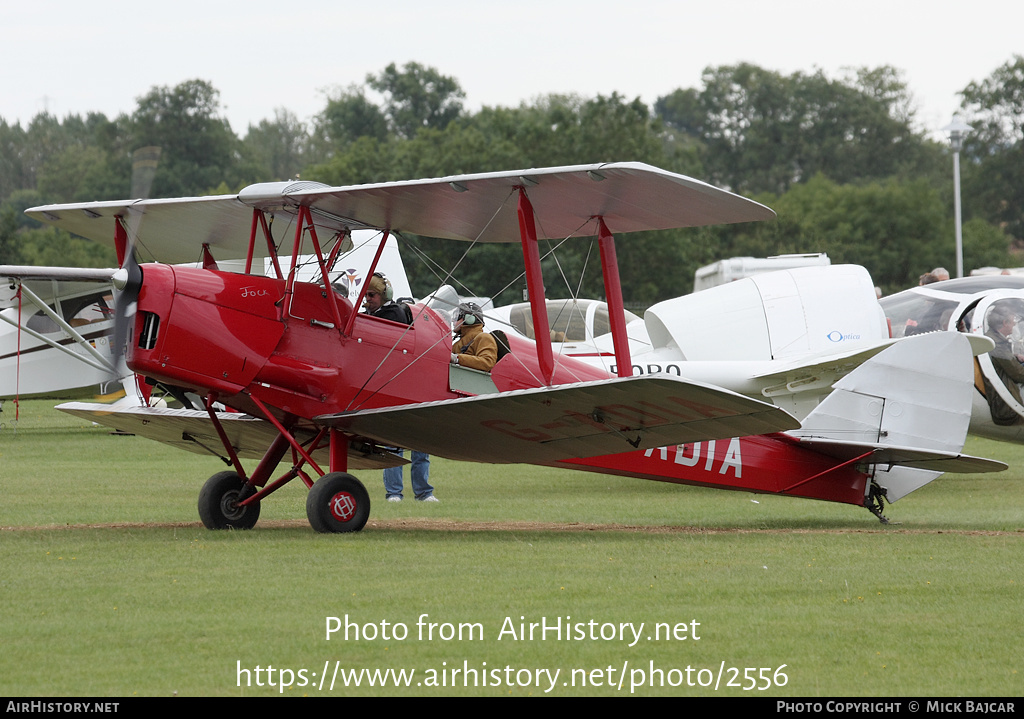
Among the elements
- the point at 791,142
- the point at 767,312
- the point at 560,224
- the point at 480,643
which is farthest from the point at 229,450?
the point at 791,142

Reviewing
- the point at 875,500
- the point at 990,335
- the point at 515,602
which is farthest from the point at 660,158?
the point at 515,602

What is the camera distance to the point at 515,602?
6773mm

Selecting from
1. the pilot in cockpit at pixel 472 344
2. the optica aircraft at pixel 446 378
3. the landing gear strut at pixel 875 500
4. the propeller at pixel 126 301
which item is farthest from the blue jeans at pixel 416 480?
the propeller at pixel 126 301

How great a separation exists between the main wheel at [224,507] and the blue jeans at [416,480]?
11.2 ft

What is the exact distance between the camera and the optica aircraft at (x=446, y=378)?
30.2 feet

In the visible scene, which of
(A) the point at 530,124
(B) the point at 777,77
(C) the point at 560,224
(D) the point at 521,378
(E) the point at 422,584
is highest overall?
(B) the point at 777,77

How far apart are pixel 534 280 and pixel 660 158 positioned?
185 ft

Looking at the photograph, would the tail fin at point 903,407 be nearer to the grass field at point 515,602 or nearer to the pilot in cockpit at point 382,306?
the grass field at point 515,602

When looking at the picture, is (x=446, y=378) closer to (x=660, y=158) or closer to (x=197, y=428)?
(x=197, y=428)

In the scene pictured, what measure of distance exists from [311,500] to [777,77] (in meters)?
99.2

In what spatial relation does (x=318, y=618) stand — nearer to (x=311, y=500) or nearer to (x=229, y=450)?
(x=311, y=500)

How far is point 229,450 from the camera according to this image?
10.4 m

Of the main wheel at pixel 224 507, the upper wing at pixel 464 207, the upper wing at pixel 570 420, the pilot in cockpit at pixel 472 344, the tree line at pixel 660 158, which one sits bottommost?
the main wheel at pixel 224 507

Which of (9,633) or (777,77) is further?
(777,77)
